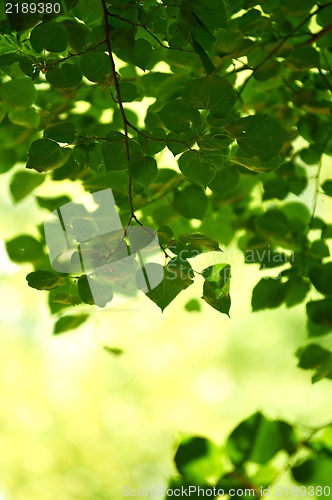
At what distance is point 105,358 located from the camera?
149 cm

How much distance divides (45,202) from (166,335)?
980mm

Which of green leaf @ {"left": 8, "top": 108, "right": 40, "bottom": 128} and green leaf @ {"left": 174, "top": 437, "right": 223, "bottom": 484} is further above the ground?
green leaf @ {"left": 8, "top": 108, "right": 40, "bottom": 128}

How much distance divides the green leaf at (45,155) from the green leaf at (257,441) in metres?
0.34

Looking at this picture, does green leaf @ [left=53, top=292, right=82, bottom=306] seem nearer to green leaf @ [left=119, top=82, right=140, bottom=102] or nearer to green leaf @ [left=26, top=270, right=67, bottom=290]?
green leaf @ [left=26, top=270, right=67, bottom=290]

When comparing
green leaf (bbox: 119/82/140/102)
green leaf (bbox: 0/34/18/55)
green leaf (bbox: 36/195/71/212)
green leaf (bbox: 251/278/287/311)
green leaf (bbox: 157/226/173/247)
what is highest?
green leaf (bbox: 0/34/18/55)

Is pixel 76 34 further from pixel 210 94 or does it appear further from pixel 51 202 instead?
pixel 51 202

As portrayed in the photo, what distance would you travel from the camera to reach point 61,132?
15.9 inches

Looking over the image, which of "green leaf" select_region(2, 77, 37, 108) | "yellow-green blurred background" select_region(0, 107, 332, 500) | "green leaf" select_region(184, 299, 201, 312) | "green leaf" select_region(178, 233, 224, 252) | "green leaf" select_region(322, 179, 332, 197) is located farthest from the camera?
"yellow-green blurred background" select_region(0, 107, 332, 500)

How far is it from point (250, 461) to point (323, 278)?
0.87 feet

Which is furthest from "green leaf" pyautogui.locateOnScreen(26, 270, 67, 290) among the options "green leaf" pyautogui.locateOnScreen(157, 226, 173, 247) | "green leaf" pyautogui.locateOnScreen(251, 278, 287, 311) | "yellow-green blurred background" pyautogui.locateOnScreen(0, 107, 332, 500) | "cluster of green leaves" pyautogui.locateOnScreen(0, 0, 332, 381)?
"yellow-green blurred background" pyautogui.locateOnScreen(0, 107, 332, 500)

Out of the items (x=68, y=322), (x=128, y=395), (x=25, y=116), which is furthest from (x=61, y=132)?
(x=128, y=395)

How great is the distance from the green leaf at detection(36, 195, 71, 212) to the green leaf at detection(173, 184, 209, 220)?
201 mm

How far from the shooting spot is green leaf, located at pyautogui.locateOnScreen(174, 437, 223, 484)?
0.48m

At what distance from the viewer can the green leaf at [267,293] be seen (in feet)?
2.11
